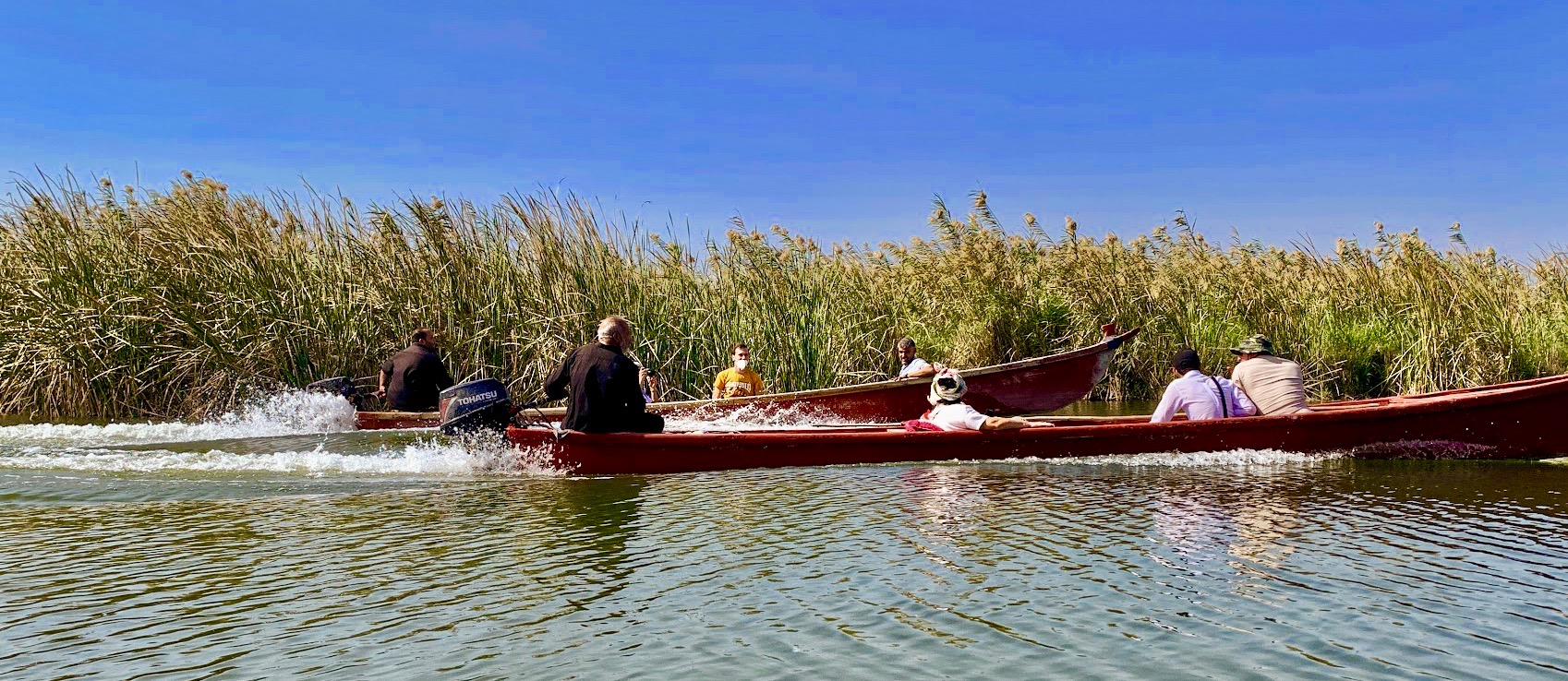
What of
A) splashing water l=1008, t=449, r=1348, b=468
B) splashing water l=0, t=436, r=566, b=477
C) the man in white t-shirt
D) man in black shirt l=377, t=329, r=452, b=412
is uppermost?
man in black shirt l=377, t=329, r=452, b=412

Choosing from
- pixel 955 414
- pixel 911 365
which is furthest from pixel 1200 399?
pixel 911 365

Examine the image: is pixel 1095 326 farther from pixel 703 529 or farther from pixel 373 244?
pixel 703 529

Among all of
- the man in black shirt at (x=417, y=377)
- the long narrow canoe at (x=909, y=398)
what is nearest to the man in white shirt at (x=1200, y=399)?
the long narrow canoe at (x=909, y=398)

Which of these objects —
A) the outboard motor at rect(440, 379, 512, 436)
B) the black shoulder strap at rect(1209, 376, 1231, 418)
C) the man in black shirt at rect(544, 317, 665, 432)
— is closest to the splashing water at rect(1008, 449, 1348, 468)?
the black shoulder strap at rect(1209, 376, 1231, 418)

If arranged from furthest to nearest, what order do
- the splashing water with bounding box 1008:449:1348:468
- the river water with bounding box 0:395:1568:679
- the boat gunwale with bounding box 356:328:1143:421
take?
the boat gunwale with bounding box 356:328:1143:421
the splashing water with bounding box 1008:449:1348:468
the river water with bounding box 0:395:1568:679

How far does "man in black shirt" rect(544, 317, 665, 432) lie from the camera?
9820 millimetres

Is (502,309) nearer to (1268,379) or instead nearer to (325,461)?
(325,461)

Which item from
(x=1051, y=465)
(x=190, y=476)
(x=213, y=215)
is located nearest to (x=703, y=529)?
(x=1051, y=465)

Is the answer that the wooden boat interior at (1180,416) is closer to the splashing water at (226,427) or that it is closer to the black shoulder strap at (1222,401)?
the black shoulder strap at (1222,401)

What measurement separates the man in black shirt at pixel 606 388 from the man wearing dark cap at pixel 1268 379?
478cm

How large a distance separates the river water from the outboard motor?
23.6 inches

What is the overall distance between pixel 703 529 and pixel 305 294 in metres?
9.66

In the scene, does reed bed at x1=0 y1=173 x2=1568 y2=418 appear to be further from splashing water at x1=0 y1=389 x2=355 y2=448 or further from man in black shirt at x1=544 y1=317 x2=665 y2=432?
man in black shirt at x1=544 y1=317 x2=665 y2=432

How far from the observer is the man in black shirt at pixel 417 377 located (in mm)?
13680
